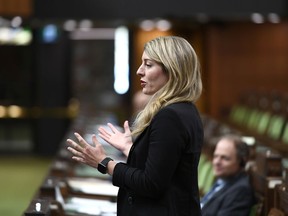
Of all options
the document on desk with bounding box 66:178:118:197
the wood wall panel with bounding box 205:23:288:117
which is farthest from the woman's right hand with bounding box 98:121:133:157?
the wood wall panel with bounding box 205:23:288:117

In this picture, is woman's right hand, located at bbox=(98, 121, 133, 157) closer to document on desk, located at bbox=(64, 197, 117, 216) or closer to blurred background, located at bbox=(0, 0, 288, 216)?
document on desk, located at bbox=(64, 197, 117, 216)

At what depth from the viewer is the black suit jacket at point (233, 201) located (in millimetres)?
4246

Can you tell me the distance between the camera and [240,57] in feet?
48.6

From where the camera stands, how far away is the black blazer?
110 inches

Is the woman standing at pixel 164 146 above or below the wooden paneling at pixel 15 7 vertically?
below

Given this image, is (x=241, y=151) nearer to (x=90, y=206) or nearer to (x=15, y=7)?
(x=90, y=206)

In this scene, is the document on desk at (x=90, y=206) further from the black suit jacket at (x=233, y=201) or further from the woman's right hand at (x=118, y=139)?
the woman's right hand at (x=118, y=139)

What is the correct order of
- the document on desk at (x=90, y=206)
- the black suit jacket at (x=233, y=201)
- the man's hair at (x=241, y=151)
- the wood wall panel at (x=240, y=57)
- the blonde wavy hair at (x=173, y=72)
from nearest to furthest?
the blonde wavy hair at (x=173, y=72) < the black suit jacket at (x=233, y=201) < the man's hair at (x=241, y=151) < the document on desk at (x=90, y=206) < the wood wall panel at (x=240, y=57)

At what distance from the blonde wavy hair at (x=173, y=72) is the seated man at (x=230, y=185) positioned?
1.43 m

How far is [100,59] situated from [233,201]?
1213cm

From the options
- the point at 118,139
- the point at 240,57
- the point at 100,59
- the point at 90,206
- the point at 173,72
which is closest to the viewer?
the point at 173,72

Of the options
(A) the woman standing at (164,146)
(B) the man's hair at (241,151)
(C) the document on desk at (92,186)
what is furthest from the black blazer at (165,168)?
(C) the document on desk at (92,186)

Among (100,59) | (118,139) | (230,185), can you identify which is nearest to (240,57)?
(100,59)

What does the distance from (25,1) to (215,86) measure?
406 centimetres
